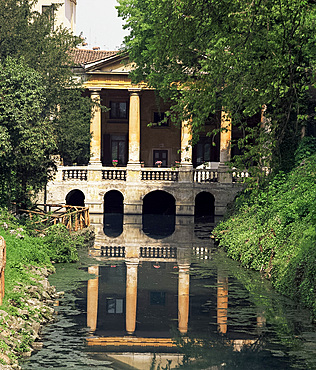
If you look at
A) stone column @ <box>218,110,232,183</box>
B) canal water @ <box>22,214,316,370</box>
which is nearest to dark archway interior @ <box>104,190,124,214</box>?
stone column @ <box>218,110,232,183</box>

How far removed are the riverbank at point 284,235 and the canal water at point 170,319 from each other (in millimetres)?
523

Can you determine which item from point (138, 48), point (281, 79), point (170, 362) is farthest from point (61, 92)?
point (170, 362)

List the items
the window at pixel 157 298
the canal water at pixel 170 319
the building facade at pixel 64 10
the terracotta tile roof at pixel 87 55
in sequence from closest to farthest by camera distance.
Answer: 1. the canal water at pixel 170 319
2. the window at pixel 157 298
3. the terracotta tile roof at pixel 87 55
4. the building facade at pixel 64 10

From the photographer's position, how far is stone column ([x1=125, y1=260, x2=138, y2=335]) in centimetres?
1930

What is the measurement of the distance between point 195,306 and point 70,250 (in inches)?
357

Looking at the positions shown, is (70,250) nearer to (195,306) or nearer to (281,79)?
(195,306)

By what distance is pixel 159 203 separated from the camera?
2156 inches

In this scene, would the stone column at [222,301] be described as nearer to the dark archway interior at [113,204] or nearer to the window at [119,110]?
the dark archway interior at [113,204]

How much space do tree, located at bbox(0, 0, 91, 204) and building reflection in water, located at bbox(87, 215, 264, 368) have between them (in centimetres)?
479

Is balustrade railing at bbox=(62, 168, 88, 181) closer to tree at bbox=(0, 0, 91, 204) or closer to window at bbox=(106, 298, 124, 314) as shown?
tree at bbox=(0, 0, 91, 204)

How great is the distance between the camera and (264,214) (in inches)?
1126

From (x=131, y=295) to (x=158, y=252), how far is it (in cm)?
1084

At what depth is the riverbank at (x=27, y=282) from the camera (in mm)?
15254

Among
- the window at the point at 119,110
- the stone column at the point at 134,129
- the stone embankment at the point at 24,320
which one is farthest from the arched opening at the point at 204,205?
the stone embankment at the point at 24,320
